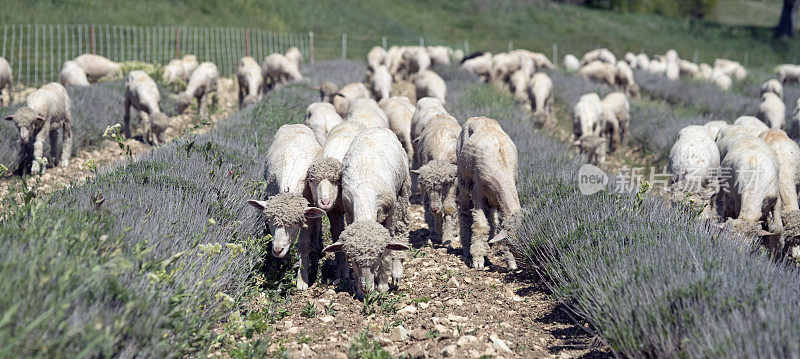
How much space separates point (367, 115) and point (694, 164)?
4.96m

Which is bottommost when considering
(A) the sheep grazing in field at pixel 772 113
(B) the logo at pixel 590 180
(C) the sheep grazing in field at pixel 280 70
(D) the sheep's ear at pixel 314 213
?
(D) the sheep's ear at pixel 314 213

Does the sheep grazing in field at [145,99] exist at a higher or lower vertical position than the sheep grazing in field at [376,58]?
lower

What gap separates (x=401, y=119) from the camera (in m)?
11.0

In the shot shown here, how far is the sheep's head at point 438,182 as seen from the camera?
7.09 metres

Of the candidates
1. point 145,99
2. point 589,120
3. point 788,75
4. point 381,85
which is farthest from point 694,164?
point 788,75

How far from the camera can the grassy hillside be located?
28062mm

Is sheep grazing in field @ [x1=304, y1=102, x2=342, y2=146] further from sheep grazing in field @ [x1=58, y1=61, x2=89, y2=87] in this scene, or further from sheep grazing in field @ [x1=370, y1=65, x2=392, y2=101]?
sheep grazing in field @ [x1=58, y1=61, x2=89, y2=87]

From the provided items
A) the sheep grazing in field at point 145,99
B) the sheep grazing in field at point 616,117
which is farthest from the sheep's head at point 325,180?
the sheep grazing in field at point 616,117

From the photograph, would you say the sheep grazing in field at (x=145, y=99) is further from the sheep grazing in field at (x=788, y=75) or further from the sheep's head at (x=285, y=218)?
the sheep grazing in field at (x=788, y=75)

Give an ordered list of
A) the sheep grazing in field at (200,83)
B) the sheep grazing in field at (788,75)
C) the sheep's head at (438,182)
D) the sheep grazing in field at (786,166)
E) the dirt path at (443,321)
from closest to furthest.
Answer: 1. the dirt path at (443,321)
2. the sheep's head at (438,182)
3. the sheep grazing in field at (786,166)
4. the sheep grazing in field at (200,83)
5. the sheep grazing in field at (788,75)

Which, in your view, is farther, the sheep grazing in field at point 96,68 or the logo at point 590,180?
the sheep grazing in field at point 96,68

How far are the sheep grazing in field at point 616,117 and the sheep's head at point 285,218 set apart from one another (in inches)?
419

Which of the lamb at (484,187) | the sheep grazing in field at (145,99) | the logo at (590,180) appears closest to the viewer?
the lamb at (484,187)

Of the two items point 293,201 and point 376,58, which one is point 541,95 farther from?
point 293,201
